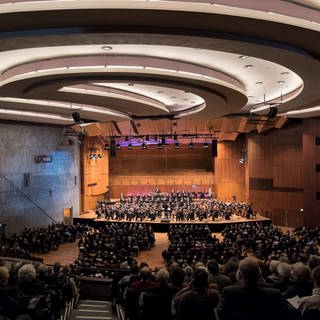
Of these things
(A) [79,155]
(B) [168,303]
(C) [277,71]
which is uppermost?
(C) [277,71]

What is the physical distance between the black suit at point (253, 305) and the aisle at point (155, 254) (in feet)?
41.0

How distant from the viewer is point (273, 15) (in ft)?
20.6

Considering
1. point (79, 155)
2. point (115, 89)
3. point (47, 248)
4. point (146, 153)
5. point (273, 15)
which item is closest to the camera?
point (273, 15)

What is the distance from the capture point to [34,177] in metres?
22.0

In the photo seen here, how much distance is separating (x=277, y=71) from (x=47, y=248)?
12.1m

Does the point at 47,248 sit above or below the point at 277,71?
below

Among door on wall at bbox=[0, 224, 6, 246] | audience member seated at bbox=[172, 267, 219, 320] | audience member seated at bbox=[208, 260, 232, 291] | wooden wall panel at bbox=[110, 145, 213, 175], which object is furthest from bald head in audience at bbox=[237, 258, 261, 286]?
wooden wall panel at bbox=[110, 145, 213, 175]

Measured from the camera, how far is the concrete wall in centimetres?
2008

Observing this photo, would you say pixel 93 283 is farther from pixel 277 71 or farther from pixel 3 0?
pixel 277 71

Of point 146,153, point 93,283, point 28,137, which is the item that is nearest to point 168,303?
point 93,283

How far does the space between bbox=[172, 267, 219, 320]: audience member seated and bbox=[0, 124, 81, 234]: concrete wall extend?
60.0ft

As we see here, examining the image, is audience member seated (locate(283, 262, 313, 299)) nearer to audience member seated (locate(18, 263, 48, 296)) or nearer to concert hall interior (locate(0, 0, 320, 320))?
concert hall interior (locate(0, 0, 320, 320))

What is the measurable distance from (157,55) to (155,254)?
1001 cm

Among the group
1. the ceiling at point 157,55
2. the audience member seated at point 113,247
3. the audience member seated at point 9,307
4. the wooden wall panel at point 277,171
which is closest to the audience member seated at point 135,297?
the audience member seated at point 9,307
